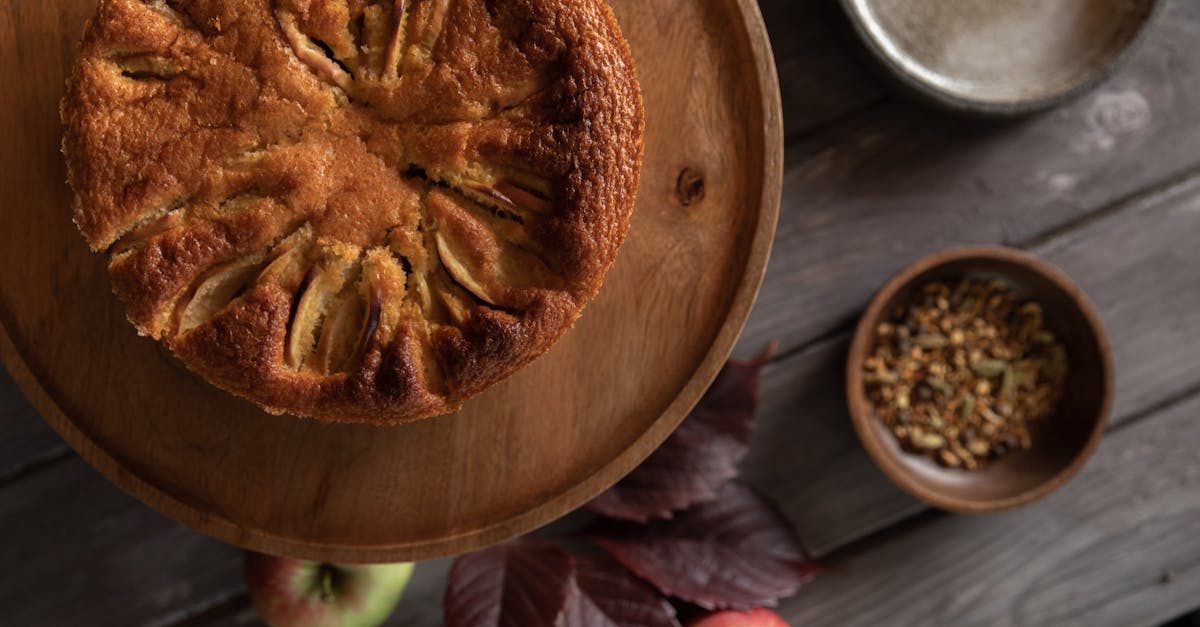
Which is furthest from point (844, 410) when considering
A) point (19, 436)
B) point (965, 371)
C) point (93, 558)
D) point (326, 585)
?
point (19, 436)

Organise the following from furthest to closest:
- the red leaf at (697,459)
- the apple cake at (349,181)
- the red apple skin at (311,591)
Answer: the red leaf at (697,459) < the red apple skin at (311,591) < the apple cake at (349,181)

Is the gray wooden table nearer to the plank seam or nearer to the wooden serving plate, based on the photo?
the plank seam

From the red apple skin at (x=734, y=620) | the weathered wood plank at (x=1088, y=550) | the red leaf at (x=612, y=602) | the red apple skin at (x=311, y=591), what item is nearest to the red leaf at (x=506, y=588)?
the red leaf at (x=612, y=602)

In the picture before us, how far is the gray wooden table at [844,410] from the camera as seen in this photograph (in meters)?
2.59

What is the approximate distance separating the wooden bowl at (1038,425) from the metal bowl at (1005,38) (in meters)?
Answer: 0.41

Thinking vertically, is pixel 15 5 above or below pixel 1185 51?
above

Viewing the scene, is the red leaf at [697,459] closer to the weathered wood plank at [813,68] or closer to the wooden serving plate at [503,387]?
the wooden serving plate at [503,387]

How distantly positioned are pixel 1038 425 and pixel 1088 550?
0.38 m

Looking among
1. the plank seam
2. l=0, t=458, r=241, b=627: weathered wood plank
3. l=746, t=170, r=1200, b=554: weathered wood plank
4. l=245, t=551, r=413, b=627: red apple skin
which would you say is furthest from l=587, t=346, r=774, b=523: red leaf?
the plank seam

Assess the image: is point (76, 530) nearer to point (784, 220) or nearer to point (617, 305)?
point (617, 305)

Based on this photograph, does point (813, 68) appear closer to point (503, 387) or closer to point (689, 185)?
point (689, 185)

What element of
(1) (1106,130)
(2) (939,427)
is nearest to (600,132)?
(2) (939,427)

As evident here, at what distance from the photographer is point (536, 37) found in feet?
6.15

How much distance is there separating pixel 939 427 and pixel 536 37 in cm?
150
